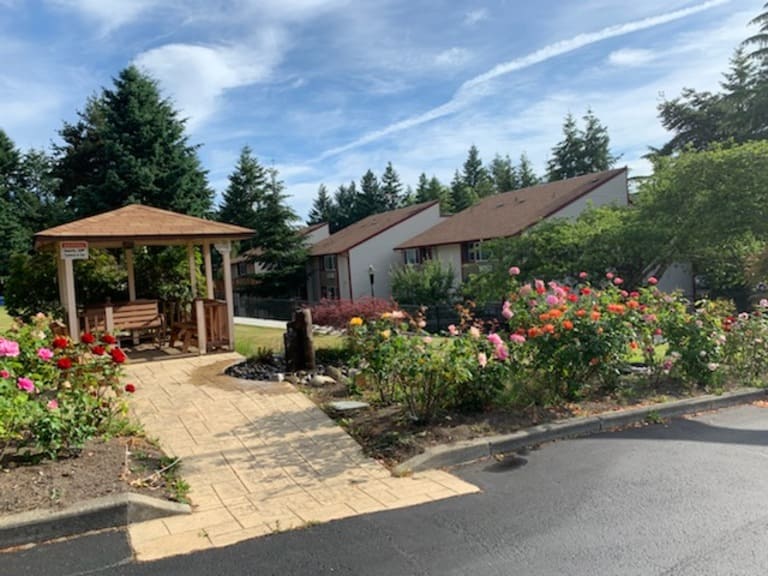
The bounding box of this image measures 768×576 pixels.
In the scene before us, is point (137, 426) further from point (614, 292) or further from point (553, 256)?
point (553, 256)

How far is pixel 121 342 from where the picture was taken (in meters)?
11.7

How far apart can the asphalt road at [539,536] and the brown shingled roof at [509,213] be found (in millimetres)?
21000

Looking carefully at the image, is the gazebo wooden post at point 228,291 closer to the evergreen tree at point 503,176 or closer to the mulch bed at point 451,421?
the mulch bed at point 451,421

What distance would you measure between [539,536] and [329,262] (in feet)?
111

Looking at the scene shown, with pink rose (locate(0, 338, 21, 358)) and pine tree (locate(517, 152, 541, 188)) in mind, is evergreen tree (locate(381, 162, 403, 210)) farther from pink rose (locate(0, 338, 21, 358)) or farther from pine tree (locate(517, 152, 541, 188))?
pink rose (locate(0, 338, 21, 358))

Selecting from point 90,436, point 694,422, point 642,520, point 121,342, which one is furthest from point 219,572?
point 121,342

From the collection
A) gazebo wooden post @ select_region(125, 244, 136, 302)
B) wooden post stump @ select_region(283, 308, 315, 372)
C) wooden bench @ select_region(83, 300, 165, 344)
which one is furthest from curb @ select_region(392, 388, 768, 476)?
gazebo wooden post @ select_region(125, 244, 136, 302)

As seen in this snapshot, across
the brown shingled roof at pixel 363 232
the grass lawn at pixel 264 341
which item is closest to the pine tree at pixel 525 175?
the brown shingled roof at pixel 363 232

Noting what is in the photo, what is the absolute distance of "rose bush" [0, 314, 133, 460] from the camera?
13.6 ft

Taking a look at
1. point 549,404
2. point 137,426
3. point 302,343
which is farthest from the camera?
point 302,343

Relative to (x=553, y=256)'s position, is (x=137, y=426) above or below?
below

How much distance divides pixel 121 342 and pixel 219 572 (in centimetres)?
971

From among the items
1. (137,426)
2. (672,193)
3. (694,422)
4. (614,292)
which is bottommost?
(694,422)

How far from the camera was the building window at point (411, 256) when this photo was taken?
34.2 m
